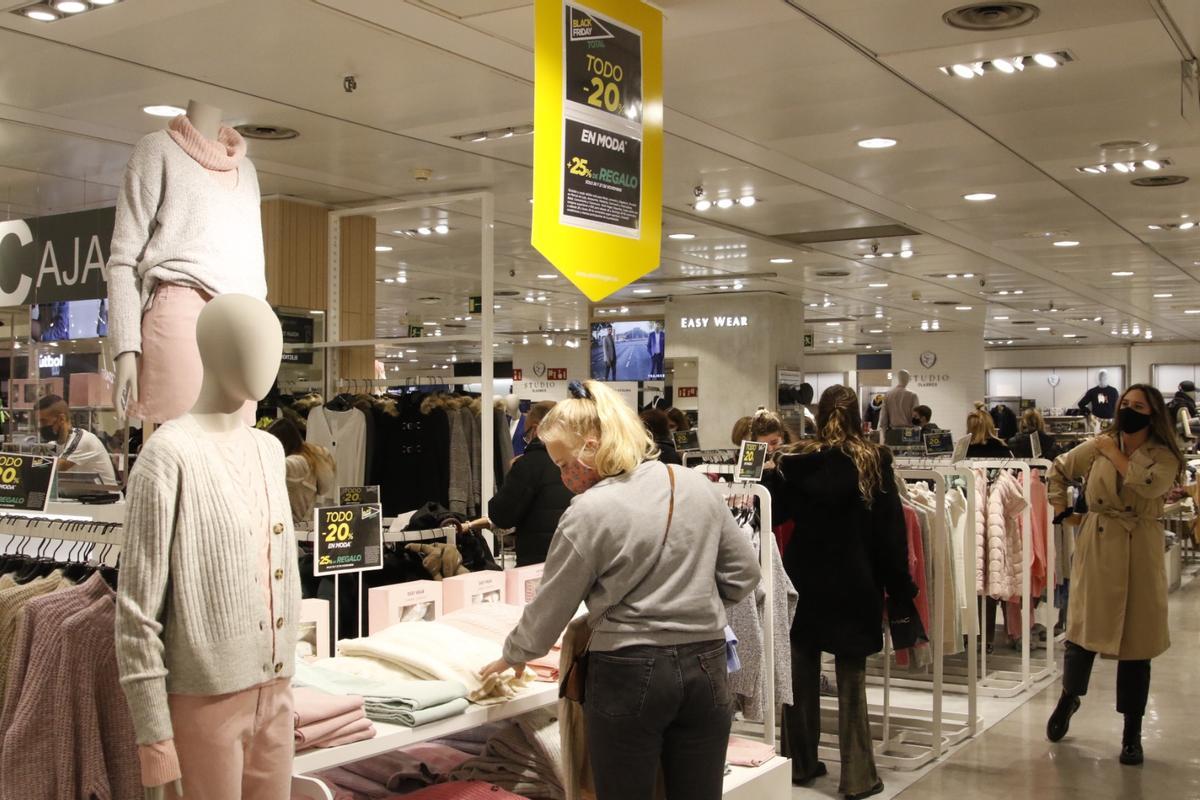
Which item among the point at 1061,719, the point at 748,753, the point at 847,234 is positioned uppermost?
the point at 847,234

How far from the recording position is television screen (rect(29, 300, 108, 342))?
22.6 feet

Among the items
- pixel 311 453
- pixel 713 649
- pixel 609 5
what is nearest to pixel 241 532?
pixel 713 649

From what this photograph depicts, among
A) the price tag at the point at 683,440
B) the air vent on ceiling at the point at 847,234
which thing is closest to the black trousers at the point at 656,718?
the price tag at the point at 683,440

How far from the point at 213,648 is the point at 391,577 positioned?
2105mm

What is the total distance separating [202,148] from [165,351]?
50 cm

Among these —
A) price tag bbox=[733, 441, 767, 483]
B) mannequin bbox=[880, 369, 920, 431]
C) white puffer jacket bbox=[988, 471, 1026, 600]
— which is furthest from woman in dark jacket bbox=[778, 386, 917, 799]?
mannequin bbox=[880, 369, 920, 431]

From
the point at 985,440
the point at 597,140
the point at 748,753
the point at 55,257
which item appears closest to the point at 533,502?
the point at 748,753

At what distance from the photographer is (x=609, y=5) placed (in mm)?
3779

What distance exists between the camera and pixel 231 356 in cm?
212

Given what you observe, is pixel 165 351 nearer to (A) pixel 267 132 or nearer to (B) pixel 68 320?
(A) pixel 267 132

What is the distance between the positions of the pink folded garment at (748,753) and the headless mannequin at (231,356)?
208cm

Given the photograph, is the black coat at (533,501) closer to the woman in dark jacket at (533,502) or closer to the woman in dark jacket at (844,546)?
the woman in dark jacket at (533,502)

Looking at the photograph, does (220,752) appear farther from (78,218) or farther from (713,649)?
(78,218)

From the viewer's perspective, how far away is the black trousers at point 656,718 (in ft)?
9.14
